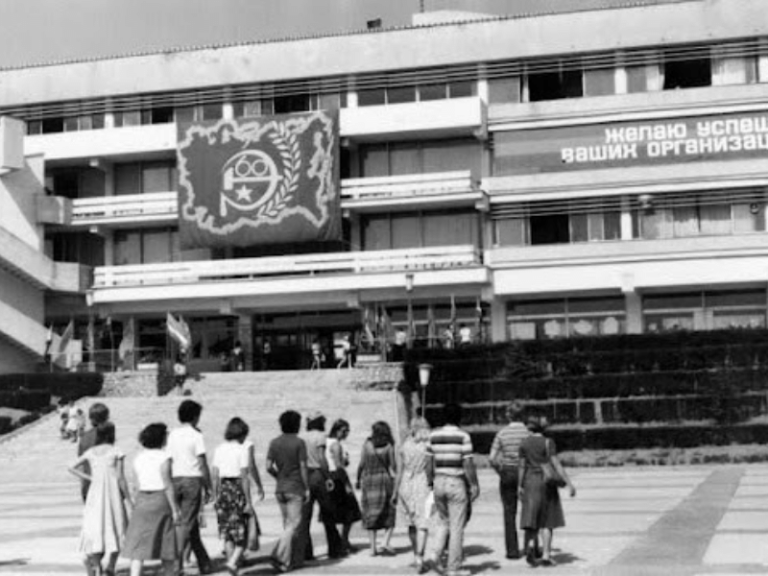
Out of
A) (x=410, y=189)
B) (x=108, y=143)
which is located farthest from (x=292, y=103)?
(x=108, y=143)

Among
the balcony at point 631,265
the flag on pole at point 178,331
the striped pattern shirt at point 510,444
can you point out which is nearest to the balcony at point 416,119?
the balcony at point 631,265

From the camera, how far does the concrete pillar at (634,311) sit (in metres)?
46.0

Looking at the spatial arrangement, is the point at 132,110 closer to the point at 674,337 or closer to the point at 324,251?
the point at 324,251

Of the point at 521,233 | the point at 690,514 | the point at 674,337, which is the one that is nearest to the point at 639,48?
the point at 521,233

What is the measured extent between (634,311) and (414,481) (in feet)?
107

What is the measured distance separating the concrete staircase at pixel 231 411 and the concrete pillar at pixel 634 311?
10.4 metres

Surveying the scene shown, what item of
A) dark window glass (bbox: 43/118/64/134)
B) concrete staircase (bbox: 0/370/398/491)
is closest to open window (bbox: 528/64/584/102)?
concrete staircase (bbox: 0/370/398/491)

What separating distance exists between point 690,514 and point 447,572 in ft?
22.4

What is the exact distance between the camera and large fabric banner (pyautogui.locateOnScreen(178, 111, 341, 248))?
48.1 metres

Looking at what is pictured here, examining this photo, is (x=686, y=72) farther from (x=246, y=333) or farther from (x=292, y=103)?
(x=246, y=333)

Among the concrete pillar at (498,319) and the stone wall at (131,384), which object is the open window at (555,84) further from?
the stone wall at (131,384)

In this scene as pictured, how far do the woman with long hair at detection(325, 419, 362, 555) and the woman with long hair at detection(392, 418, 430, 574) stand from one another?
72cm

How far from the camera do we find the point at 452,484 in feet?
43.3

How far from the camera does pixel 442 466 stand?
13.3 meters
